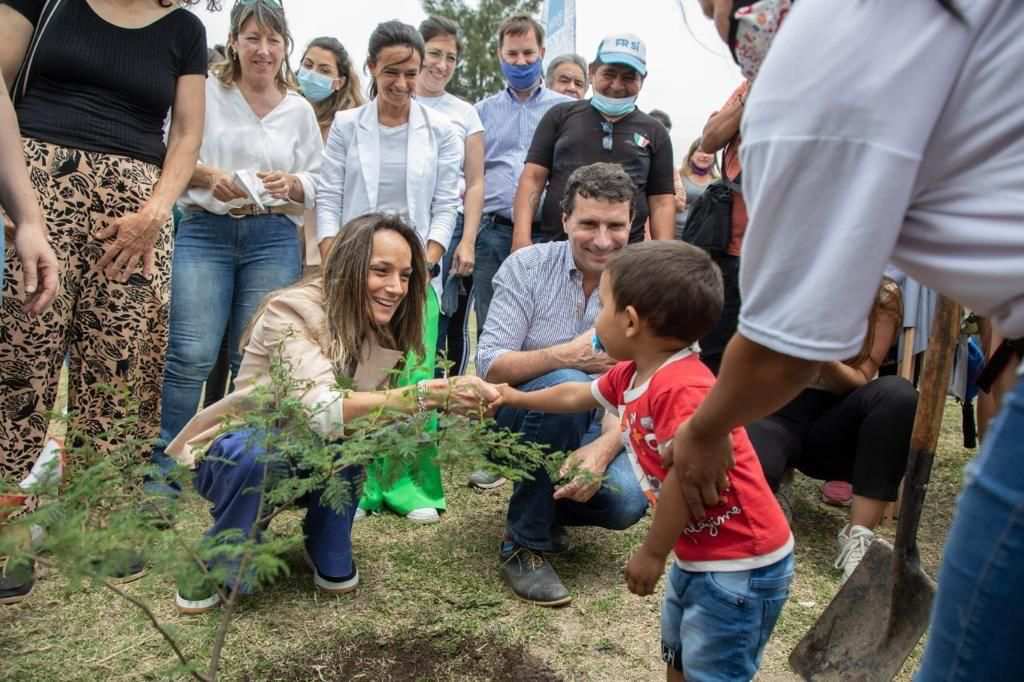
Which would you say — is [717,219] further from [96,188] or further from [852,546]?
[96,188]

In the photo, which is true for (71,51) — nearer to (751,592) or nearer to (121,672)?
(121,672)

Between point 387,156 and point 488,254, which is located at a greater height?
point 387,156

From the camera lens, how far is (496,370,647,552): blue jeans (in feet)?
9.57

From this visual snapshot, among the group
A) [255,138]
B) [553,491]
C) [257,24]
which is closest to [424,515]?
[553,491]

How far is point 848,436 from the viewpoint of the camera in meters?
3.45

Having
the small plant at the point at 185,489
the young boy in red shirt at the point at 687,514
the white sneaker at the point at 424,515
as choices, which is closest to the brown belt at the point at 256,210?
the white sneaker at the point at 424,515

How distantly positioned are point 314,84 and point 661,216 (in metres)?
2.04

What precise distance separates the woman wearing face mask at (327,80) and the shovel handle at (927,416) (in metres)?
3.33

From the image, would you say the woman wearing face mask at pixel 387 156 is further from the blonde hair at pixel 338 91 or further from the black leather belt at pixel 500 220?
the blonde hair at pixel 338 91

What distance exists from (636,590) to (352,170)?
2.72 meters

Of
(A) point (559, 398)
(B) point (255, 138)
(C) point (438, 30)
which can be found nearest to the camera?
(A) point (559, 398)

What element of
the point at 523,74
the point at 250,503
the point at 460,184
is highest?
the point at 523,74

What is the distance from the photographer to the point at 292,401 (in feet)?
6.34

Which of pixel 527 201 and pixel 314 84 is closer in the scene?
pixel 527 201
